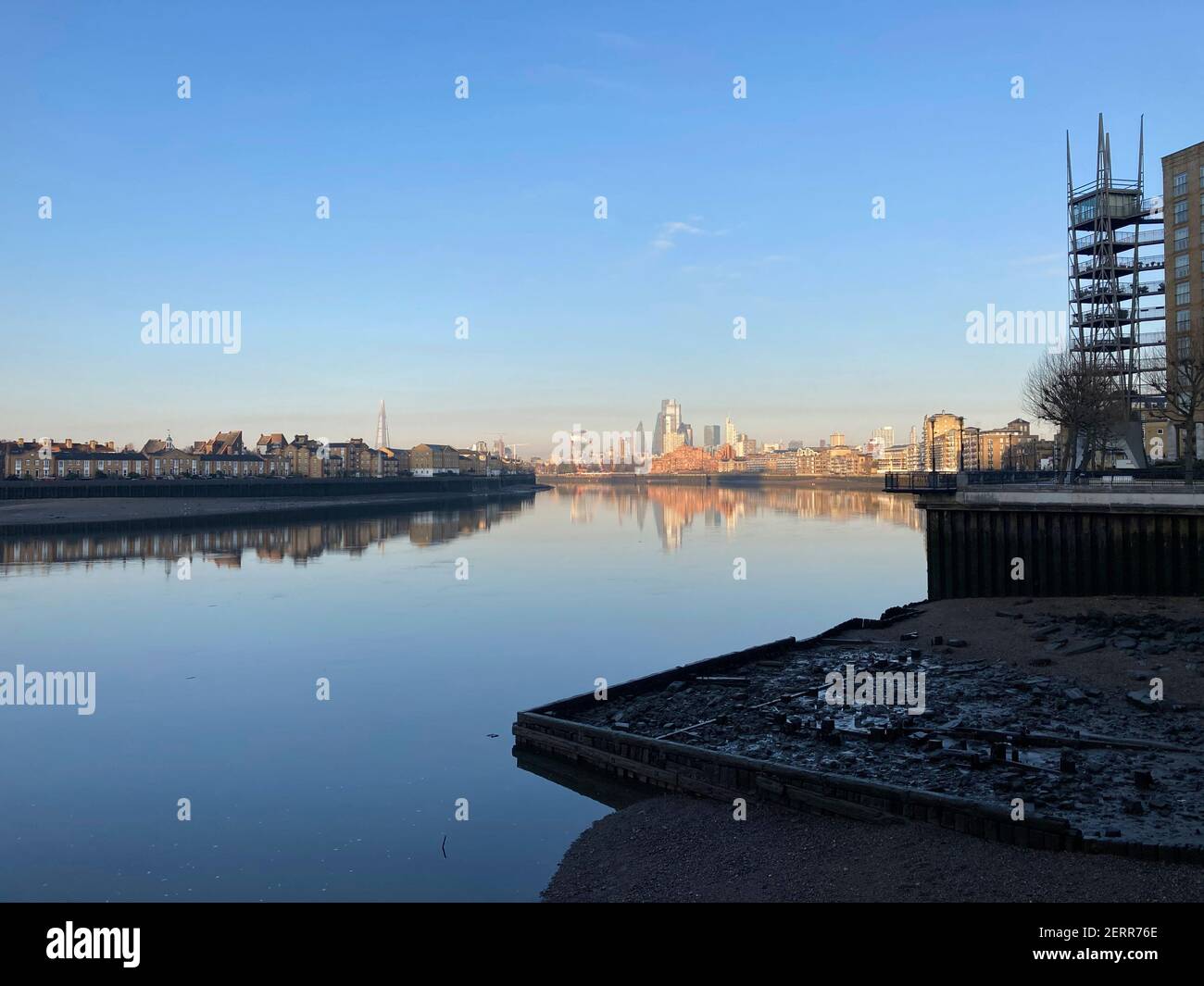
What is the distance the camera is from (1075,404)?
Answer: 60750 mm

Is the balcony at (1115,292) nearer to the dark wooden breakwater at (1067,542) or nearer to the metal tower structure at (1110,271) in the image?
the metal tower structure at (1110,271)

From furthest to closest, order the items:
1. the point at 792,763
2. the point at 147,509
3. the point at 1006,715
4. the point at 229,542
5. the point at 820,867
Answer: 1. the point at 147,509
2. the point at 229,542
3. the point at 1006,715
4. the point at 792,763
5. the point at 820,867

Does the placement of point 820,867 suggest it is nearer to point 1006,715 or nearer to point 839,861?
point 839,861

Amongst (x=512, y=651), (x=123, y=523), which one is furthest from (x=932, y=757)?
(x=123, y=523)

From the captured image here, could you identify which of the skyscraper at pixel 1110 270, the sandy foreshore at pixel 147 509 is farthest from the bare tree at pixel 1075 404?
the sandy foreshore at pixel 147 509

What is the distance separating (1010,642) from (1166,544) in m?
11.0

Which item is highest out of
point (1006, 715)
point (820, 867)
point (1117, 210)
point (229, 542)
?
point (1117, 210)

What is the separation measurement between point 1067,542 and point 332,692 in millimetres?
29860

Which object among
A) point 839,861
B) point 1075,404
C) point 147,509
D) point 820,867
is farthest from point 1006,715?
point 147,509

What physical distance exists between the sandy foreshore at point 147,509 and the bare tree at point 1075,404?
96.4 m

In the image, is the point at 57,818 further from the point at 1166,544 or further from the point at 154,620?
the point at 1166,544

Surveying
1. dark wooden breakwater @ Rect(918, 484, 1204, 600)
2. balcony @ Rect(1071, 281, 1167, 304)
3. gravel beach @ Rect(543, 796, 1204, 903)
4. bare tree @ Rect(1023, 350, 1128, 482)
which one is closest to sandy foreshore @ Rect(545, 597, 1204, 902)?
gravel beach @ Rect(543, 796, 1204, 903)

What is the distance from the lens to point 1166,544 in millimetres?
33719

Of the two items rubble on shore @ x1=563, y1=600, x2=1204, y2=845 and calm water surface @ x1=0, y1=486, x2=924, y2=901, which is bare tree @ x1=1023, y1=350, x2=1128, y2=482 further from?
rubble on shore @ x1=563, y1=600, x2=1204, y2=845
